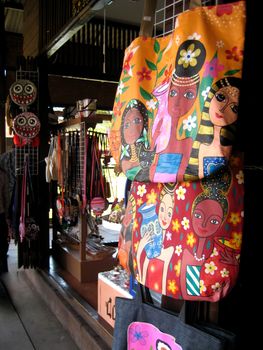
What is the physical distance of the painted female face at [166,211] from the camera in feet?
4.02

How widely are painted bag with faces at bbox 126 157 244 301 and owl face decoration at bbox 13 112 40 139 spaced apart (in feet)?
11.6

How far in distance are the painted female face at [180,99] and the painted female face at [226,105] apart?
93 millimetres

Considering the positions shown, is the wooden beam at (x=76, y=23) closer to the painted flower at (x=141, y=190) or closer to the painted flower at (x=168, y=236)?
the painted flower at (x=141, y=190)

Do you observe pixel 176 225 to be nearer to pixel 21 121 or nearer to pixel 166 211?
pixel 166 211

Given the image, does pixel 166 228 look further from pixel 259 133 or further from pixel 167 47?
pixel 167 47

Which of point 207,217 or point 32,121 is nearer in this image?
point 207,217

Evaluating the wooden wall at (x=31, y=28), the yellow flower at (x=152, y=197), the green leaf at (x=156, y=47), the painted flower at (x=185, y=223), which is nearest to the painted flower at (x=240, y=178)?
the painted flower at (x=185, y=223)

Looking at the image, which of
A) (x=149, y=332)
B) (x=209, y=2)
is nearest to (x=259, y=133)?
(x=209, y=2)

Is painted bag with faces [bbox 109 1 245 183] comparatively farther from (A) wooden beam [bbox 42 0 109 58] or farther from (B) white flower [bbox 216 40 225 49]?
(A) wooden beam [bbox 42 0 109 58]

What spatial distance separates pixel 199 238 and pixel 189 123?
362 millimetres

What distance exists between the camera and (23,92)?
4.52m

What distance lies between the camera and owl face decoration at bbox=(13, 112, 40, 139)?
443cm

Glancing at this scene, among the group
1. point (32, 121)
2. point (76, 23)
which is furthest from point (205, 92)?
point (32, 121)

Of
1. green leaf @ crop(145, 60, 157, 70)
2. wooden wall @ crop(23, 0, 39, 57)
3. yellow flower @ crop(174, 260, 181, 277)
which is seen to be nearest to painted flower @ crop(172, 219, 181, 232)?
yellow flower @ crop(174, 260, 181, 277)
